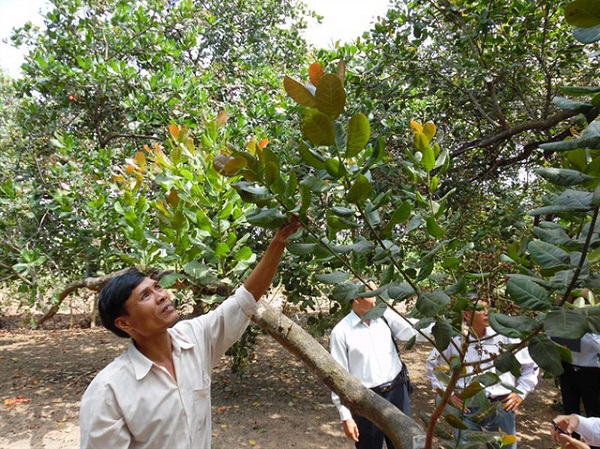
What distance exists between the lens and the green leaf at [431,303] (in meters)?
0.97

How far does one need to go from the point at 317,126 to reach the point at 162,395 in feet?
3.58

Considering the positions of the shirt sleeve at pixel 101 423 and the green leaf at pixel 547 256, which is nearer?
the green leaf at pixel 547 256

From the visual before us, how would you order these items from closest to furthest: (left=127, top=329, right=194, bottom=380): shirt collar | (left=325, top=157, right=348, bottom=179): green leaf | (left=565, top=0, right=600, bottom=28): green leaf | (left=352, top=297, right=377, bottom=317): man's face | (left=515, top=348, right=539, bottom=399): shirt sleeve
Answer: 1. (left=565, top=0, right=600, bottom=28): green leaf
2. (left=325, top=157, right=348, bottom=179): green leaf
3. (left=127, top=329, right=194, bottom=380): shirt collar
4. (left=515, top=348, right=539, bottom=399): shirt sleeve
5. (left=352, top=297, right=377, bottom=317): man's face

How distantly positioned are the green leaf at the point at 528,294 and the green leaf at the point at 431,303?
141 millimetres

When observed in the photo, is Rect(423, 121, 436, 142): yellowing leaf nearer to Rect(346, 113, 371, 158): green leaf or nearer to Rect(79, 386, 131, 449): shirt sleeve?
Rect(346, 113, 371, 158): green leaf

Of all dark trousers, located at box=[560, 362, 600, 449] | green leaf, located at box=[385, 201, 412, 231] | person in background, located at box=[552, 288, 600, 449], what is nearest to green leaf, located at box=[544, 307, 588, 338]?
green leaf, located at box=[385, 201, 412, 231]

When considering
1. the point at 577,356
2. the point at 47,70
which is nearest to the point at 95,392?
the point at 577,356

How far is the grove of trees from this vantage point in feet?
3.14

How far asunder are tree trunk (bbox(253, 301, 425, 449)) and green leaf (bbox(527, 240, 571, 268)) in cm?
82

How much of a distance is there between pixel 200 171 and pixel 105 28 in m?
3.58

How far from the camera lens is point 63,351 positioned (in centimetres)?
834

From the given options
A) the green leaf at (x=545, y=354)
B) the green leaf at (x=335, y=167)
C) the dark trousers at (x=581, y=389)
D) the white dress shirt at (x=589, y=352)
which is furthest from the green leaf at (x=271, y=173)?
the dark trousers at (x=581, y=389)

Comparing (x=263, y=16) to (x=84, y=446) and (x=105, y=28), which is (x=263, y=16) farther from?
(x=84, y=446)

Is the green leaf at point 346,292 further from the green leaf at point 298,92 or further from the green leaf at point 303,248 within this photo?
the green leaf at point 298,92
